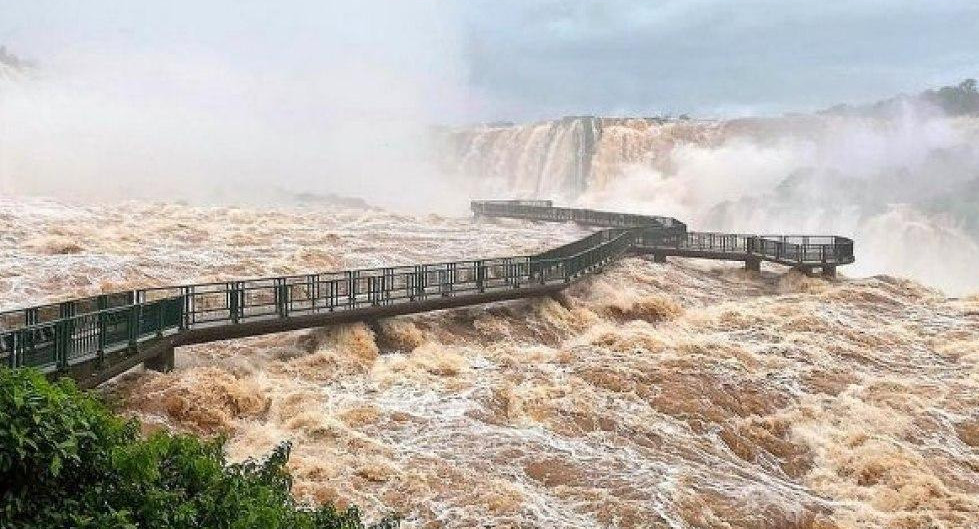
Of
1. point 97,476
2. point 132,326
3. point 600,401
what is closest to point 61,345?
point 132,326

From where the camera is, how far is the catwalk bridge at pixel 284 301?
13.1 m

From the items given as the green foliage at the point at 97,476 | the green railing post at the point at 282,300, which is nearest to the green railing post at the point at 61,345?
the green railing post at the point at 282,300

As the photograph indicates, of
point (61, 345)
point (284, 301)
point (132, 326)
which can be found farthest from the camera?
point (284, 301)

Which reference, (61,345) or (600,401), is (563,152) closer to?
(600,401)

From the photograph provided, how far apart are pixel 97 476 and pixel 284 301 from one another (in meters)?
12.8

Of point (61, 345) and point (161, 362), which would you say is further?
point (161, 362)

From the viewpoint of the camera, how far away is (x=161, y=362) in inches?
615

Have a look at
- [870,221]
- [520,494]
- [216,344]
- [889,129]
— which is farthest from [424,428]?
[889,129]

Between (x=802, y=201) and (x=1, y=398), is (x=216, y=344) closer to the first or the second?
(x=1, y=398)

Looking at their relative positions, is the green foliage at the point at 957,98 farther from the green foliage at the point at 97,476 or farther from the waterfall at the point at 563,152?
the green foliage at the point at 97,476

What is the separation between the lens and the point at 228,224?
37250mm

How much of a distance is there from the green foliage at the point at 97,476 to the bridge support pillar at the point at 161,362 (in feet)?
31.7

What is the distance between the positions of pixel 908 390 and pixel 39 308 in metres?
17.3

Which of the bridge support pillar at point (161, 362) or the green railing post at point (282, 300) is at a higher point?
the green railing post at point (282, 300)
